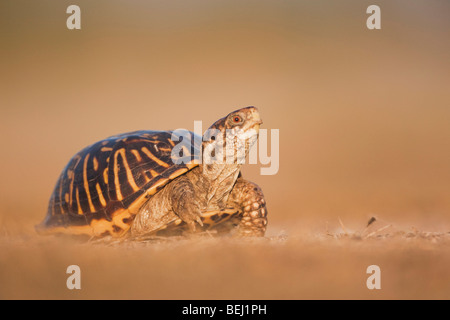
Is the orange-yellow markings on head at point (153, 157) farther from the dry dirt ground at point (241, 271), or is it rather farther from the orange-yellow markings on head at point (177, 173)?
the dry dirt ground at point (241, 271)

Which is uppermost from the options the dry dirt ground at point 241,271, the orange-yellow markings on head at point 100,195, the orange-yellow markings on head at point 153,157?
the orange-yellow markings on head at point 153,157

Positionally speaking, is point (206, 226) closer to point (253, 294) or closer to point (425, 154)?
point (253, 294)

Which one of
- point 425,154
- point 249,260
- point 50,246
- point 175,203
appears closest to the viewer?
point 249,260

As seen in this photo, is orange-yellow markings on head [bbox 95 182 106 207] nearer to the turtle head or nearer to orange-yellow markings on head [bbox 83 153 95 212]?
orange-yellow markings on head [bbox 83 153 95 212]

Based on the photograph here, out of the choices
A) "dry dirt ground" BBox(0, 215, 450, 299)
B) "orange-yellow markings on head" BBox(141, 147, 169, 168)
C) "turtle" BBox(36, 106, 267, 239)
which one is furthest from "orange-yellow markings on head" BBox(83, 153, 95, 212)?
"dry dirt ground" BBox(0, 215, 450, 299)

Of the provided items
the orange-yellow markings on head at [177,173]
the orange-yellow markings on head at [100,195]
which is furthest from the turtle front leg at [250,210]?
the orange-yellow markings on head at [100,195]

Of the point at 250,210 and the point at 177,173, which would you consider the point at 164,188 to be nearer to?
the point at 177,173

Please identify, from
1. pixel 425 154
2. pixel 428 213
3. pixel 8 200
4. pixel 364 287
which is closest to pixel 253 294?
pixel 364 287
